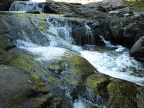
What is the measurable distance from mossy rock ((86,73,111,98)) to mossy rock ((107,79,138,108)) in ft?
0.45

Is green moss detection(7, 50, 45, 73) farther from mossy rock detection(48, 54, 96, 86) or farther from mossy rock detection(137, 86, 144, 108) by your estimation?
mossy rock detection(137, 86, 144, 108)

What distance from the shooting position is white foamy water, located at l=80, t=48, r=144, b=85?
7.31 m

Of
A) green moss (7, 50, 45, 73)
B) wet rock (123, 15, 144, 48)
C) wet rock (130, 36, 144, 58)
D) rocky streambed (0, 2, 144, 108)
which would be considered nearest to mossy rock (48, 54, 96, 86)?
rocky streambed (0, 2, 144, 108)

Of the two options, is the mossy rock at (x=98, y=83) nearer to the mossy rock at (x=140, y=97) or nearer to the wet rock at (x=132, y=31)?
the mossy rock at (x=140, y=97)

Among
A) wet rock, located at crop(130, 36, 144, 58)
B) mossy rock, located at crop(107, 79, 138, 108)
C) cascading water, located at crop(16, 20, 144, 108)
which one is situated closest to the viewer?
mossy rock, located at crop(107, 79, 138, 108)

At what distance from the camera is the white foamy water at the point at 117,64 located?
24.0 ft

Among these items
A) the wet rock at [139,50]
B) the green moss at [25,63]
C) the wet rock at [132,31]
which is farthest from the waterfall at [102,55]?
the green moss at [25,63]

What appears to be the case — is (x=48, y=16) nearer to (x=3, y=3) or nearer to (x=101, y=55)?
(x=101, y=55)

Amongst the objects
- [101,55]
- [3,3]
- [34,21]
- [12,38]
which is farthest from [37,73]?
[3,3]

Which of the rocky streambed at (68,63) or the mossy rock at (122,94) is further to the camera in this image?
the mossy rock at (122,94)

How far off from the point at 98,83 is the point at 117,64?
3.41 meters

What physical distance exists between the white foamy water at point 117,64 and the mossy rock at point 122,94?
130cm

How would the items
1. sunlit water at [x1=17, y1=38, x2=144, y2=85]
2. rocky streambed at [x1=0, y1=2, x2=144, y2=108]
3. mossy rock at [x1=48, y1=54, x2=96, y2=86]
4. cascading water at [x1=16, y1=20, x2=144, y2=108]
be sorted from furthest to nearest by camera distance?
sunlit water at [x1=17, y1=38, x2=144, y2=85] → cascading water at [x1=16, y1=20, x2=144, y2=108] → mossy rock at [x1=48, y1=54, x2=96, y2=86] → rocky streambed at [x1=0, y1=2, x2=144, y2=108]

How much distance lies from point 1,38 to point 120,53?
6.28 metres
